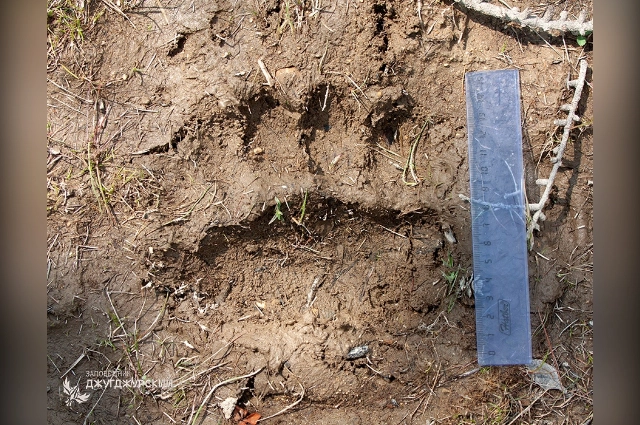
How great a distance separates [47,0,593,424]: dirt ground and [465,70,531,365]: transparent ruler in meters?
0.06

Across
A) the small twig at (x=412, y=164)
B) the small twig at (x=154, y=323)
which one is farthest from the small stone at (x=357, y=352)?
the small twig at (x=154, y=323)

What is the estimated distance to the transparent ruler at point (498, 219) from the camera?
2742mm

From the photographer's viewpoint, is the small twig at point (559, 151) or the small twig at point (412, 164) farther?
the small twig at point (412, 164)

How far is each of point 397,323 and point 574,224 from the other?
1038 millimetres

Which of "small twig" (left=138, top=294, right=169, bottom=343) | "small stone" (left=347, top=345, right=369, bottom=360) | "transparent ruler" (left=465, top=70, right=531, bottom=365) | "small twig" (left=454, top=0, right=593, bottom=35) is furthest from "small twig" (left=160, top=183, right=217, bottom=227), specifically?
"small twig" (left=454, top=0, right=593, bottom=35)

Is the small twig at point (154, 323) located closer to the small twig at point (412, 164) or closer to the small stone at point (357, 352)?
the small stone at point (357, 352)

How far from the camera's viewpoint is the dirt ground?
2748 mm

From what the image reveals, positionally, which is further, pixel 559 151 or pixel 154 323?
pixel 154 323

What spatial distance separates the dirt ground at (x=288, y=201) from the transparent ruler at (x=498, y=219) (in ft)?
0.20

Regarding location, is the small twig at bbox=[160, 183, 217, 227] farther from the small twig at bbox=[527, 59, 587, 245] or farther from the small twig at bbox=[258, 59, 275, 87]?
the small twig at bbox=[527, 59, 587, 245]

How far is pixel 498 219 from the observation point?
2748mm

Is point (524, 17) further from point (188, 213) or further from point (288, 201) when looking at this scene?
point (188, 213)

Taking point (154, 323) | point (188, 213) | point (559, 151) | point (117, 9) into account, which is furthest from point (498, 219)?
point (117, 9)

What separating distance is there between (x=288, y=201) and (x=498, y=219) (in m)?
1.07
